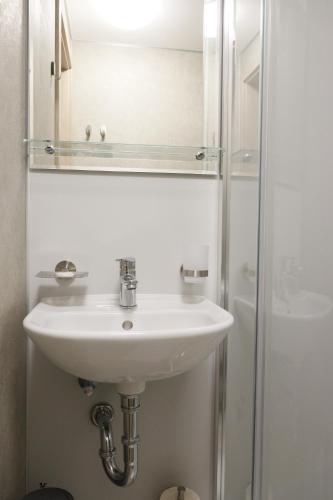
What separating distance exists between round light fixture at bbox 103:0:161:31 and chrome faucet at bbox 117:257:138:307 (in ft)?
2.57

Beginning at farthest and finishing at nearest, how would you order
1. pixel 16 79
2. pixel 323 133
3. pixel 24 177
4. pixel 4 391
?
pixel 24 177 < pixel 16 79 < pixel 4 391 < pixel 323 133

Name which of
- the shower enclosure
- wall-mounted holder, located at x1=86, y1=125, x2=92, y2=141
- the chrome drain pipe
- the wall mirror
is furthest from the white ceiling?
the chrome drain pipe

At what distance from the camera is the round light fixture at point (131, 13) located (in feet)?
3.82

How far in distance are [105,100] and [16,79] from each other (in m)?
0.29

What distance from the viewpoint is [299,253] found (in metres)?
0.77

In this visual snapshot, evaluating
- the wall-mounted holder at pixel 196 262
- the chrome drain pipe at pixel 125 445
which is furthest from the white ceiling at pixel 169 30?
the chrome drain pipe at pixel 125 445

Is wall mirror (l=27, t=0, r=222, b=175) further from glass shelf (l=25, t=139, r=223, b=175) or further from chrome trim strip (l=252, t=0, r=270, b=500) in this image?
chrome trim strip (l=252, t=0, r=270, b=500)

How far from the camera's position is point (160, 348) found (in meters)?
0.77

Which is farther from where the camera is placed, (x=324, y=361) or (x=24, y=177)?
(x=24, y=177)

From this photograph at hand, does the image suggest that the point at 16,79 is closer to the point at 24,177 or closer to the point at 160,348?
the point at 24,177

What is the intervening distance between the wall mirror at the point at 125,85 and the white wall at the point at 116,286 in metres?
0.08

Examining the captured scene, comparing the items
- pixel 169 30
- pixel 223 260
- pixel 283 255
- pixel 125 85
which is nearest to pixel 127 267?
pixel 223 260

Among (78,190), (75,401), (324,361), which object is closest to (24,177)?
(78,190)

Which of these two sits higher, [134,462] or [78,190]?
[78,190]
